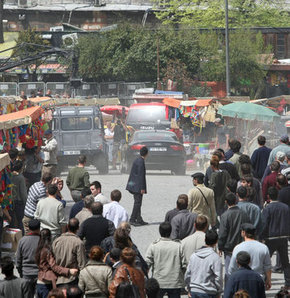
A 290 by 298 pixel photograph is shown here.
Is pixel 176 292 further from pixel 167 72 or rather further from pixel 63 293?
pixel 167 72

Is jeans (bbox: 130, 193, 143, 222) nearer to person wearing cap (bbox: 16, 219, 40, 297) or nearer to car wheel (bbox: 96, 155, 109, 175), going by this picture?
person wearing cap (bbox: 16, 219, 40, 297)

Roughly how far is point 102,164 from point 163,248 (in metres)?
18.3

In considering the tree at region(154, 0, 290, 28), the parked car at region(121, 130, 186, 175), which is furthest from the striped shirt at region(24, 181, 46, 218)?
the tree at region(154, 0, 290, 28)

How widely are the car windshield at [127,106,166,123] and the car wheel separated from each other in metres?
6.09

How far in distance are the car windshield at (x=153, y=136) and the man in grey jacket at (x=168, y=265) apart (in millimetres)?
17505

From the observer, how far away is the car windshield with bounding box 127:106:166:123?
114 ft

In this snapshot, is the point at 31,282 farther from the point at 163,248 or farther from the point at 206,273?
the point at 206,273

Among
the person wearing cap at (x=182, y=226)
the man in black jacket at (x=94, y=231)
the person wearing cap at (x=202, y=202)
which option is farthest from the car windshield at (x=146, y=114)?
the man in black jacket at (x=94, y=231)

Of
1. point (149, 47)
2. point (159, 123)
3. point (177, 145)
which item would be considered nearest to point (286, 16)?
point (149, 47)

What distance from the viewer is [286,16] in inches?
3081

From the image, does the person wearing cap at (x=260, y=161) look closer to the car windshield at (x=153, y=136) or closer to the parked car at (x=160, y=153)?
the parked car at (x=160, y=153)

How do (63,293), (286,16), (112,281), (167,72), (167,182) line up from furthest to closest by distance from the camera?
(286,16) → (167,72) → (167,182) → (112,281) → (63,293)

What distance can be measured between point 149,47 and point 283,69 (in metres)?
11.7

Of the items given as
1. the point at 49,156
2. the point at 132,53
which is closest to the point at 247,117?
the point at 49,156
